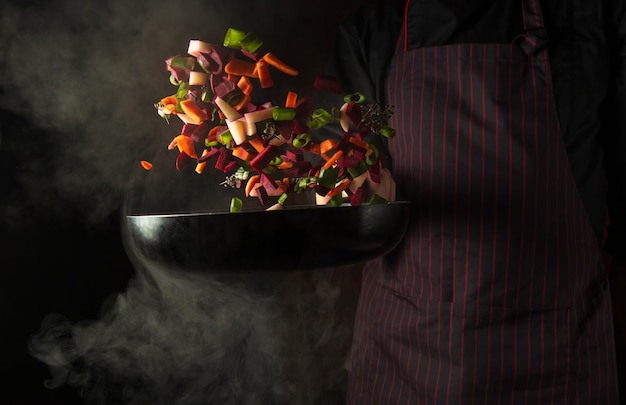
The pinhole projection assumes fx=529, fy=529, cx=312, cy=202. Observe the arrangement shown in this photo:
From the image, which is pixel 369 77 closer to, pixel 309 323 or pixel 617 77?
pixel 617 77

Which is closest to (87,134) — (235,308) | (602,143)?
(235,308)

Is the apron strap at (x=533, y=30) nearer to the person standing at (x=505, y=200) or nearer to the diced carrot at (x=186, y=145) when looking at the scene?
the person standing at (x=505, y=200)

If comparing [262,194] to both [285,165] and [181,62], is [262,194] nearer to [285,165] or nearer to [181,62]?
[285,165]

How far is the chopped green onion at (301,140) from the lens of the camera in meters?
0.69

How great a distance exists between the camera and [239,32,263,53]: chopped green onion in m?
0.67

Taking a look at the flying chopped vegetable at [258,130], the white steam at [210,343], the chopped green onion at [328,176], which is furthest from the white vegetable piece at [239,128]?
the white steam at [210,343]

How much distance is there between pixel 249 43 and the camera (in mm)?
681

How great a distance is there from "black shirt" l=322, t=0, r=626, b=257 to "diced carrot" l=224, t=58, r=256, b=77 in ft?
1.94

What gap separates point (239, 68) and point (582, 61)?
775 mm

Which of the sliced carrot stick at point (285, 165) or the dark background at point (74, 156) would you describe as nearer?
the sliced carrot stick at point (285, 165)

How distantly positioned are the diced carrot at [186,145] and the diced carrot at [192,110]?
0.09 feet

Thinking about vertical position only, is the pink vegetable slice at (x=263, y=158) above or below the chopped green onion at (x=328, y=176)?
above

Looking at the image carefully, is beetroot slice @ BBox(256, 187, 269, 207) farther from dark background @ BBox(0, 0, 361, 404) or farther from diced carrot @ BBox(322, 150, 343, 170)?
dark background @ BBox(0, 0, 361, 404)

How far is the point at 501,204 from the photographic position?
1051 mm
